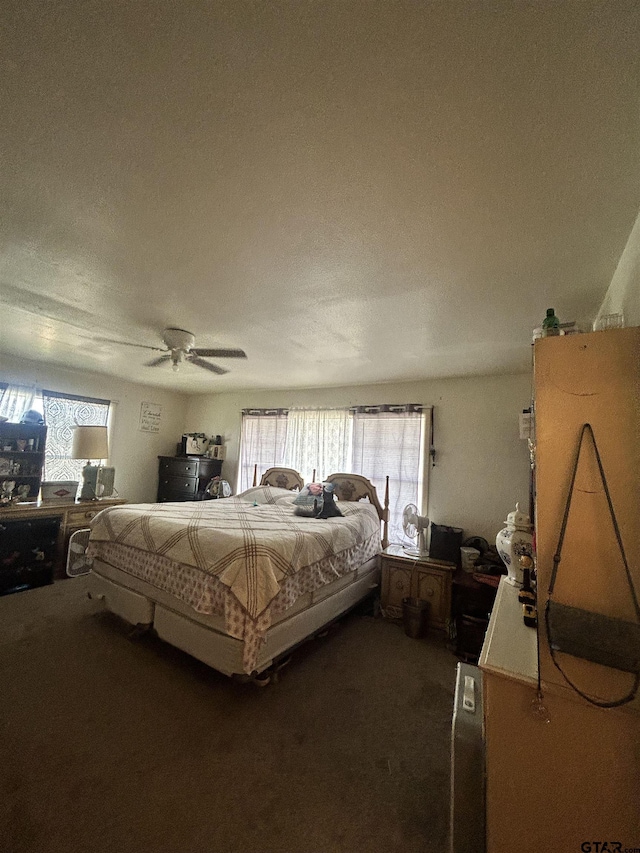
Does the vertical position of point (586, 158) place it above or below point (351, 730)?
above

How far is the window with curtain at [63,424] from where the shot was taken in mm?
4133

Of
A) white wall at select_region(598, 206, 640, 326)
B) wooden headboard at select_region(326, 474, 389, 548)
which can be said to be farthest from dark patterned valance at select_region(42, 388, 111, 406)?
white wall at select_region(598, 206, 640, 326)

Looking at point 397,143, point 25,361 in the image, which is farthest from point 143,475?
point 397,143

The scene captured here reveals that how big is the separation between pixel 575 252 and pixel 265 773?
277cm

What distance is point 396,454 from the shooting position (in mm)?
3936

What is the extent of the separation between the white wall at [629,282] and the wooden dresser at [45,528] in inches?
194

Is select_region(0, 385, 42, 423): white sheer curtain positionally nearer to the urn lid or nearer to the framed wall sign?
the framed wall sign

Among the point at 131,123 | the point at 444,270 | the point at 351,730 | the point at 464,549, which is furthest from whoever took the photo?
the point at 464,549

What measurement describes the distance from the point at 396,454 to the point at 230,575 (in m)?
2.51

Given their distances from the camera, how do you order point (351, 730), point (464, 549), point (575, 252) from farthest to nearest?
point (464, 549) → point (351, 730) → point (575, 252)

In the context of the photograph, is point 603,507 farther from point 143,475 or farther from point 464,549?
point 143,475

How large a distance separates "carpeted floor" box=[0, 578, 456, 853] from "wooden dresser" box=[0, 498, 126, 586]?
1055mm

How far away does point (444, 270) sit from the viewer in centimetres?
166

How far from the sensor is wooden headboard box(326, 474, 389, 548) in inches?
149
